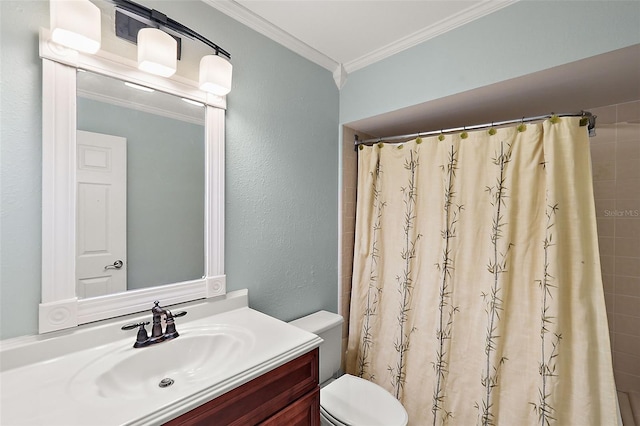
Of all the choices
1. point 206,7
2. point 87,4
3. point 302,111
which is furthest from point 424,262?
point 87,4

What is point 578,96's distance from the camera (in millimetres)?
1514

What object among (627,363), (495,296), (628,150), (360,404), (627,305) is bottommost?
(360,404)

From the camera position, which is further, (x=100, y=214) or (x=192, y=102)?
(x=192, y=102)

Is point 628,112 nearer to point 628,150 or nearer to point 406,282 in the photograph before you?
point 628,150

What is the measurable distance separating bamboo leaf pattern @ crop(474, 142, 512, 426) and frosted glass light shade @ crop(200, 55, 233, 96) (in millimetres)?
1409

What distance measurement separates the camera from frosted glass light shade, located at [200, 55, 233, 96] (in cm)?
123

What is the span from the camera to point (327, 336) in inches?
66.3

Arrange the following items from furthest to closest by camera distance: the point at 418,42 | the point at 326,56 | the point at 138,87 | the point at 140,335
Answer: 1. the point at 326,56
2. the point at 418,42
3. the point at 138,87
4. the point at 140,335

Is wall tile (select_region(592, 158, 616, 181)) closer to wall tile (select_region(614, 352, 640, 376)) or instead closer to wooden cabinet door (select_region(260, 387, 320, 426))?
wall tile (select_region(614, 352, 640, 376))

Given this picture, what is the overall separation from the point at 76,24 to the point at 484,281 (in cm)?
201

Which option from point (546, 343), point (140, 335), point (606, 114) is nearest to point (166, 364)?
point (140, 335)

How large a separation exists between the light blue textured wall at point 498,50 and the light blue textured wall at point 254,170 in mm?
391

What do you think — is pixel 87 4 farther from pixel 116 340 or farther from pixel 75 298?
pixel 116 340

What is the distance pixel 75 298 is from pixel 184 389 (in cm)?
56
